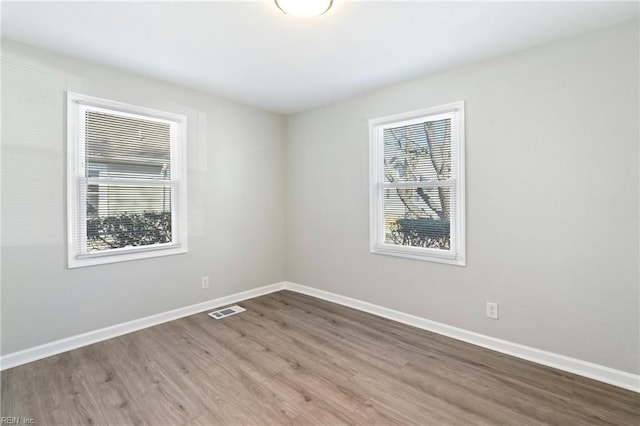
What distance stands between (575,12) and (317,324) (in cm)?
320

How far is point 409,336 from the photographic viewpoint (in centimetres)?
283

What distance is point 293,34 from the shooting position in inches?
88.4

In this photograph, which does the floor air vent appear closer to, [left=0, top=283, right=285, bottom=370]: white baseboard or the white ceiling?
[left=0, top=283, right=285, bottom=370]: white baseboard

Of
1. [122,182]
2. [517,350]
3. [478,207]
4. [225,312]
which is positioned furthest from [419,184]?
[122,182]

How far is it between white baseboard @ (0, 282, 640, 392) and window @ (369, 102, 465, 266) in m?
0.66

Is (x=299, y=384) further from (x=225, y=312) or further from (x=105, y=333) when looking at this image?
(x=105, y=333)

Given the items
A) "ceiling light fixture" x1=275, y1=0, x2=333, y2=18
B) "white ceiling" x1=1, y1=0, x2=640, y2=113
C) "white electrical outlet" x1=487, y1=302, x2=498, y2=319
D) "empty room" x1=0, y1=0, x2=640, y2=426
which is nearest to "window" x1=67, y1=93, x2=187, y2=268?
"empty room" x1=0, y1=0, x2=640, y2=426

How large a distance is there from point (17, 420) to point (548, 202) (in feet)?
12.4

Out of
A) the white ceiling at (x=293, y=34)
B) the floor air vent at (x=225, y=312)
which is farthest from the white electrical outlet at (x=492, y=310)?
the floor air vent at (x=225, y=312)

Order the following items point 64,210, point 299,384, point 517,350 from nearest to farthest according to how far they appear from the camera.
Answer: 1. point 299,384
2. point 517,350
3. point 64,210

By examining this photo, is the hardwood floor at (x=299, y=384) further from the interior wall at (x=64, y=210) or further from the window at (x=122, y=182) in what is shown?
the window at (x=122, y=182)

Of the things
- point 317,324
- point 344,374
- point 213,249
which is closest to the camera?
point 344,374

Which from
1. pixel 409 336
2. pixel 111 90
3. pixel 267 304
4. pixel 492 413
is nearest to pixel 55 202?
pixel 111 90

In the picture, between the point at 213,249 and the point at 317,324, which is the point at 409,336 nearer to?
the point at 317,324
